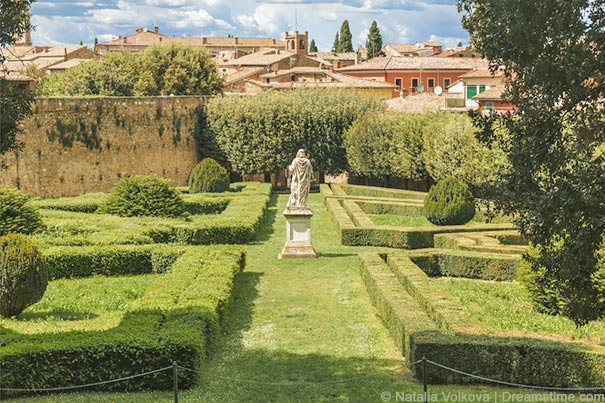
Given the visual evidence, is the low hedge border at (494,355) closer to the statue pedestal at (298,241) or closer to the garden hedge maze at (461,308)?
the garden hedge maze at (461,308)

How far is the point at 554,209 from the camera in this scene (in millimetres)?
8180

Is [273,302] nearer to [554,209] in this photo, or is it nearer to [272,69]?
[554,209]

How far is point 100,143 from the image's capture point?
35375mm

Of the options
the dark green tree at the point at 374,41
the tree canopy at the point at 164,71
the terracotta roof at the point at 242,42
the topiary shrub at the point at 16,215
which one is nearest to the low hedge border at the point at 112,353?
the topiary shrub at the point at 16,215

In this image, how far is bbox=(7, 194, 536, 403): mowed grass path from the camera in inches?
373

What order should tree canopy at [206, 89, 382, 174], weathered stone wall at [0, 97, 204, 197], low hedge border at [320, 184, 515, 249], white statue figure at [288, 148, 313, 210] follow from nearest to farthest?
white statue figure at [288, 148, 313, 210] < low hedge border at [320, 184, 515, 249] < weathered stone wall at [0, 97, 204, 197] < tree canopy at [206, 89, 382, 174]

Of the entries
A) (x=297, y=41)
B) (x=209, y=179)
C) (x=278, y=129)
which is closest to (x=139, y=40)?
(x=297, y=41)

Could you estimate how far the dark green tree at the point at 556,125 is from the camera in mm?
8148

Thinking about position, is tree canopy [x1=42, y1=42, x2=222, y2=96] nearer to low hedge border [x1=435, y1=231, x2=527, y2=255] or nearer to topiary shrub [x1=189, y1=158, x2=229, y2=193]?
topiary shrub [x1=189, y1=158, x2=229, y2=193]

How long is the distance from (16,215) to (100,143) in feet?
54.2

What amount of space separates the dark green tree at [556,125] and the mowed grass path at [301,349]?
1814mm

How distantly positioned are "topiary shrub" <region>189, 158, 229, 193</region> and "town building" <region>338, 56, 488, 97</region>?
33.7 metres

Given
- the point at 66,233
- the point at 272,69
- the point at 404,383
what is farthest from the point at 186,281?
the point at 272,69

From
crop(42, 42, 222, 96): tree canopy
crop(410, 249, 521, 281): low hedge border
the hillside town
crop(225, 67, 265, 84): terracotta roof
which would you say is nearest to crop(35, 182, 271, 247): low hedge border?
crop(410, 249, 521, 281): low hedge border
